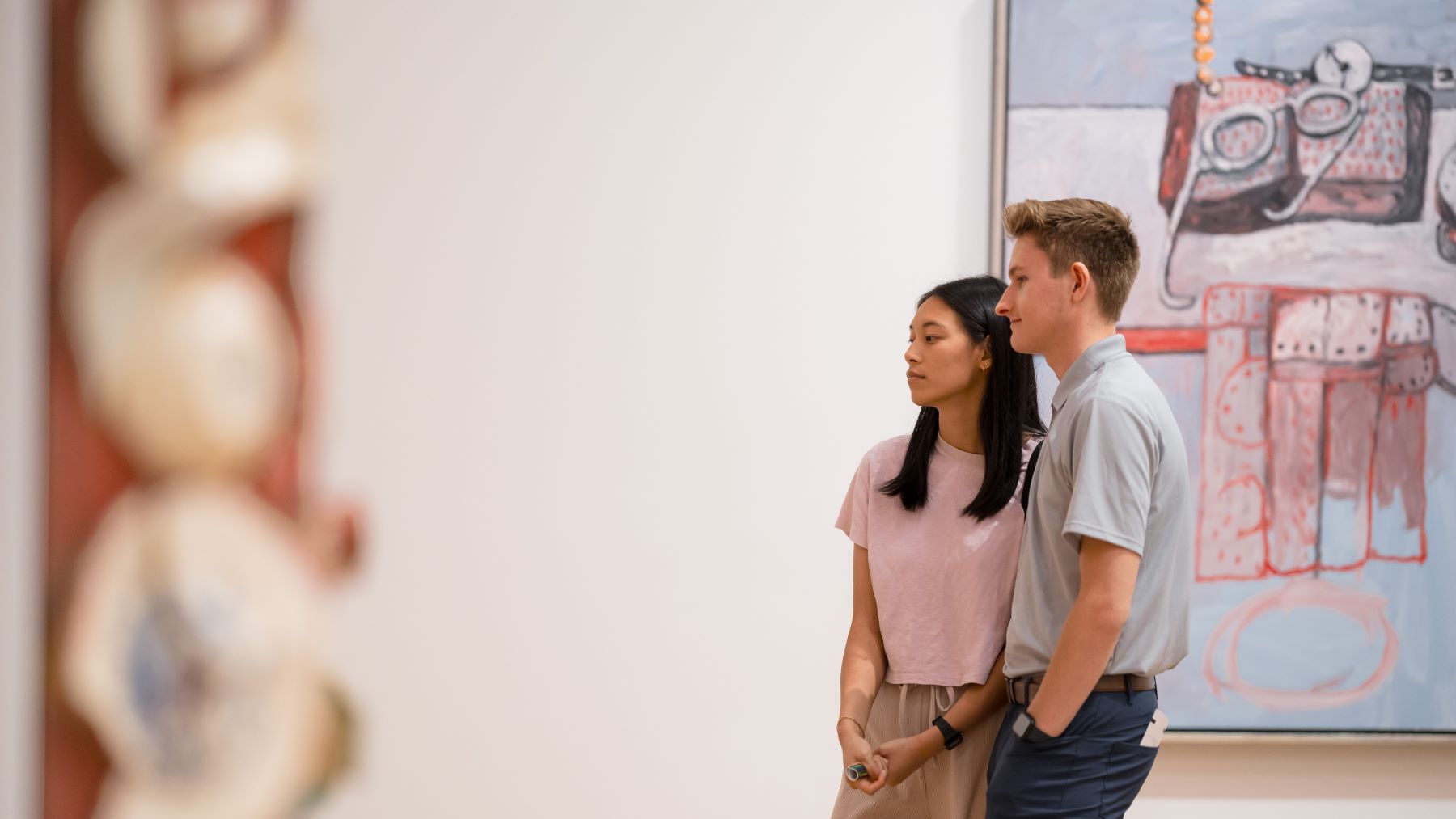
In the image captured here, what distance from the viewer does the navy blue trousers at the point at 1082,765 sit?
3.35ft

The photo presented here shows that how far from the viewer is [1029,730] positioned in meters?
1.02

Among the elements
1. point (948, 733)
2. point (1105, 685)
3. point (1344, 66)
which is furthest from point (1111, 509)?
point (1344, 66)

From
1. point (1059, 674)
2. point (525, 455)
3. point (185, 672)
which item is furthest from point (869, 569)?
point (185, 672)

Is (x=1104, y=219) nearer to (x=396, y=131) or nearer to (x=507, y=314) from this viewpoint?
(x=507, y=314)

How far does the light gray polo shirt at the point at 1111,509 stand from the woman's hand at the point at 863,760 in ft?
0.62

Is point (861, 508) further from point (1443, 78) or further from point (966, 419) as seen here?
point (1443, 78)

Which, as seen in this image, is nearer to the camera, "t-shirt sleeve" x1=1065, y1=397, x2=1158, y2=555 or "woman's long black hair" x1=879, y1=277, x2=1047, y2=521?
"t-shirt sleeve" x1=1065, y1=397, x2=1158, y2=555

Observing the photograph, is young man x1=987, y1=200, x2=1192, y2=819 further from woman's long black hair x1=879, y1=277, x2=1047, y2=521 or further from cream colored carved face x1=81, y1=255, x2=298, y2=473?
cream colored carved face x1=81, y1=255, x2=298, y2=473

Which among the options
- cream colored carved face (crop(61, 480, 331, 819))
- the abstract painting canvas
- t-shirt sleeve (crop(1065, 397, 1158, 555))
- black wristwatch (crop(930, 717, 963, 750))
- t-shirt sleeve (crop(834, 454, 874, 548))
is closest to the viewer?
cream colored carved face (crop(61, 480, 331, 819))

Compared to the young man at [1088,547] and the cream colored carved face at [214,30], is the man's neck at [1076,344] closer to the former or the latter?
the young man at [1088,547]

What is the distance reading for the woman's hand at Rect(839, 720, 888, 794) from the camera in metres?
1.15

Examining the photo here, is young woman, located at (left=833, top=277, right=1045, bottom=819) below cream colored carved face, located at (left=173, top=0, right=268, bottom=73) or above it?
below

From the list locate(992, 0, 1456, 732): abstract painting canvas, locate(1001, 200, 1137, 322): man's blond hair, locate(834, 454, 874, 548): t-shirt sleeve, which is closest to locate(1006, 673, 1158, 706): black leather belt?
locate(834, 454, 874, 548): t-shirt sleeve

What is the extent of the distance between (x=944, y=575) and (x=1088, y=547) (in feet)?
0.69
